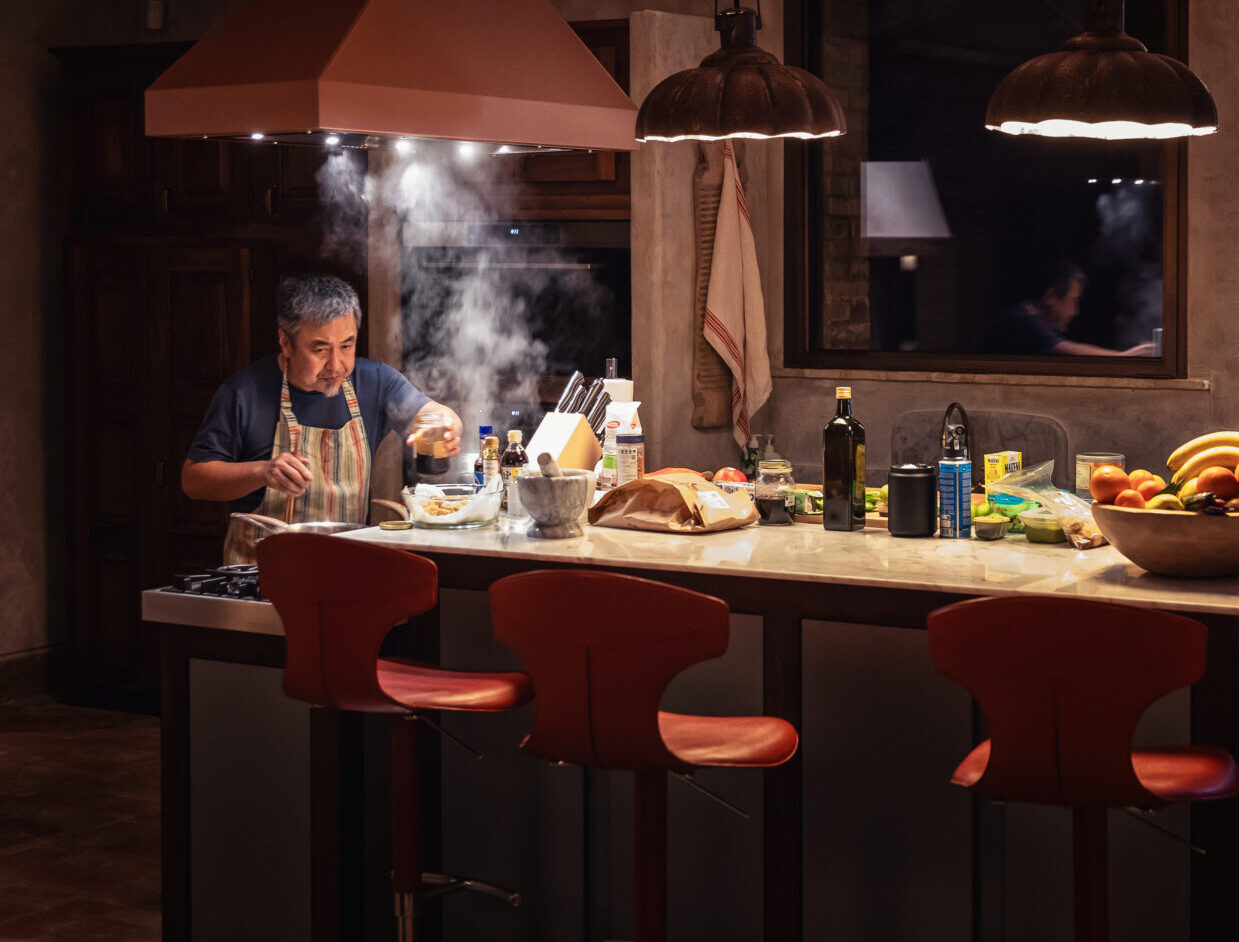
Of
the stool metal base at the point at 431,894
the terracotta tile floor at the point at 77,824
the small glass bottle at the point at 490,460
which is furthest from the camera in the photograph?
the terracotta tile floor at the point at 77,824

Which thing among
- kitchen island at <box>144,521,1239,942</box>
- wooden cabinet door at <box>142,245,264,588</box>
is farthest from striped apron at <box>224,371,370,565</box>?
wooden cabinet door at <box>142,245,264,588</box>

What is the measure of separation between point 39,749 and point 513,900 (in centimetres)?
302

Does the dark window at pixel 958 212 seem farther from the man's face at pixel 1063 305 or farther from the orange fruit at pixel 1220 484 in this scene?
the orange fruit at pixel 1220 484

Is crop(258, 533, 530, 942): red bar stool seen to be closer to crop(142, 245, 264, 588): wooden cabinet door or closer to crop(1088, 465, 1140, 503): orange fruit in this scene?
crop(1088, 465, 1140, 503): orange fruit

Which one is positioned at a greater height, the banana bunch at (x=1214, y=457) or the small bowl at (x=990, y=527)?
the banana bunch at (x=1214, y=457)

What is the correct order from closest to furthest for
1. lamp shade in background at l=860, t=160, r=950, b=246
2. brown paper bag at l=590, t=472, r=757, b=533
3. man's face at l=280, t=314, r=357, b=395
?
brown paper bag at l=590, t=472, r=757, b=533 < man's face at l=280, t=314, r=357, b=395 < lamp shade in background at l=860, t=160, r=950, b=246

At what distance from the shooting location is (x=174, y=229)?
6051 millimetres

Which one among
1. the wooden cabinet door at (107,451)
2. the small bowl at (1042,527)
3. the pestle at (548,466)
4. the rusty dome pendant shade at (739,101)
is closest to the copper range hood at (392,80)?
the rusty dome pendant shade at (739,101)

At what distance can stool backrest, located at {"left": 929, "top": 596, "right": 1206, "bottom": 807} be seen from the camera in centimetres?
241

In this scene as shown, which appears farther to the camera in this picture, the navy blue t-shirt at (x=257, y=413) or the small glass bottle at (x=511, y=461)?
the navy blue t-shirt at (x=257, y=413)

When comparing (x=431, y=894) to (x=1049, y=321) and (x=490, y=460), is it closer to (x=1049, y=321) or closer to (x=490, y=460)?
(x=490, y=460)

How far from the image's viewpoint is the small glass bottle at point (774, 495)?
374cm

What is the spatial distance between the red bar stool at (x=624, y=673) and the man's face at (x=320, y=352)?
6.21 feet

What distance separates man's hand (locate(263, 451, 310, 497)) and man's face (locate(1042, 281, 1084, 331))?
2.95 metres
